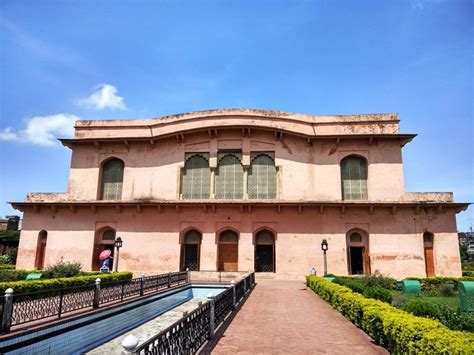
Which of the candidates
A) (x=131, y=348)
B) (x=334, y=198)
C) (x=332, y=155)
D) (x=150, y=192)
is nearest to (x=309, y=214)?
(x=334, y=198)

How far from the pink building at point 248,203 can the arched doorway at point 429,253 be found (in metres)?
0.06

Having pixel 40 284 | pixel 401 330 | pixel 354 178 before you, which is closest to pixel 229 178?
pixel 354 178

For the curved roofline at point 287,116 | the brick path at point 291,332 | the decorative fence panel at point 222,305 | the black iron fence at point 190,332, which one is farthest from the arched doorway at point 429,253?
the black iron fence at point 190,332

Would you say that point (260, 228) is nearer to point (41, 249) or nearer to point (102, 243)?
point (102, 243)

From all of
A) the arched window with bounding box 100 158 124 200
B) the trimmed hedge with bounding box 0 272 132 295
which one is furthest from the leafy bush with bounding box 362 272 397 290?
the arched window with bounding box 100 158 124 200

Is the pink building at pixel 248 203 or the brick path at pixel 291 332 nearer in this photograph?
the brick path at pixel 291 332

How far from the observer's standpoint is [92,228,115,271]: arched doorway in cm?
2098

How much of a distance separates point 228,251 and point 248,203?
10.7 ft

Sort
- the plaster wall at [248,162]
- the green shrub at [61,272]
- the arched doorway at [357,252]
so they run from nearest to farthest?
1. the green shrub at [61,272]
2. the arched doorway at [357,252]
3. the plaster wall at [248,162]

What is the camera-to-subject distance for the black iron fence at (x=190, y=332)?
4121mm

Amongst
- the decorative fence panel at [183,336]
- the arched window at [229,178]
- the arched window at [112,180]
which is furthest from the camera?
the arched window at [112,180]

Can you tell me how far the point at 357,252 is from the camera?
66.0 feet

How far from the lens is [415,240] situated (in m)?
19.3

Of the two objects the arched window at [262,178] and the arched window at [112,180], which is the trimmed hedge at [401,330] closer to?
the arched window at [262,178]
